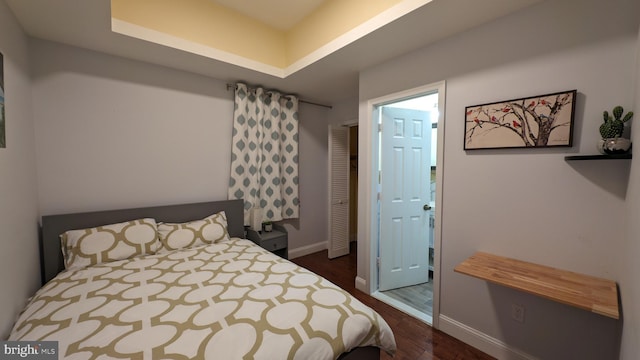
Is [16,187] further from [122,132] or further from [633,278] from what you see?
[633,278]

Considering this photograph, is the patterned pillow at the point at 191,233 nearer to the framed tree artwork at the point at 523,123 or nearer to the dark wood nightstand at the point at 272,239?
the dark wood nightstand at the point at 272,239

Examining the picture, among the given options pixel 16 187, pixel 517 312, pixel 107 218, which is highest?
pixel 16 187

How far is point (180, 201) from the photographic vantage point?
261 centimetres

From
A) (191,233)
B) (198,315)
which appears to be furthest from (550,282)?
(191,233)

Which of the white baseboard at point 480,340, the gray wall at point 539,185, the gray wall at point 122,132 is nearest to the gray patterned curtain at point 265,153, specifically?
the gray wall at point 122,132

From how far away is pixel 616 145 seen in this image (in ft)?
3.89

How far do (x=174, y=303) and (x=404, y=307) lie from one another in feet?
6.49

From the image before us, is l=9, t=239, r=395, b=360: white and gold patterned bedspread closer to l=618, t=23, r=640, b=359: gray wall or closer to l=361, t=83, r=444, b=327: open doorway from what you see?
l=618, t=23, r=640, b=359: gray wall

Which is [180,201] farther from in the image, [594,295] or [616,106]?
[616,106]

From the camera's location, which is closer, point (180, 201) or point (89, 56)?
point (89, 56)

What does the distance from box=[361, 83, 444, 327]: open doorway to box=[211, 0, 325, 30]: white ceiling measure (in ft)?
3.77

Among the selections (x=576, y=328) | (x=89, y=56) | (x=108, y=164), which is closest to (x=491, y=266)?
(x=576, y=328)

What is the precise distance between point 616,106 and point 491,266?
1.10 metres

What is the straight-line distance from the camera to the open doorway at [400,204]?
8.18 ft
